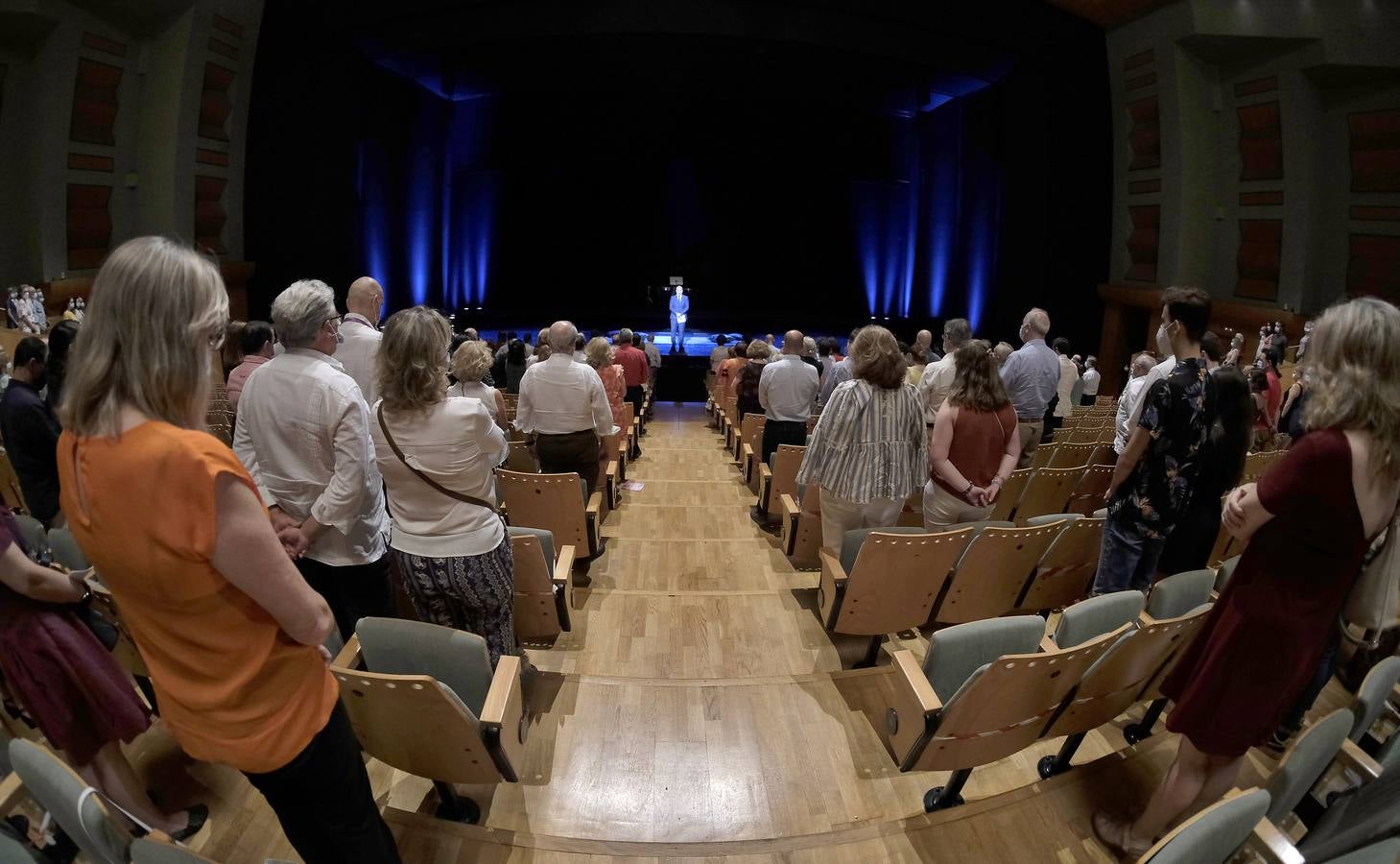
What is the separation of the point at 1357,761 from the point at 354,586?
8.79 feet

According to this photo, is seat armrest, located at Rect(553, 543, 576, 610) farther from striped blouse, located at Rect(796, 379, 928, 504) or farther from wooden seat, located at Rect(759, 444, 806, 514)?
wooden seat, located at Rect(759, 444, 806, 514)

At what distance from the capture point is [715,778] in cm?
214

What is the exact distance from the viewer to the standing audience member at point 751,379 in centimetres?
582

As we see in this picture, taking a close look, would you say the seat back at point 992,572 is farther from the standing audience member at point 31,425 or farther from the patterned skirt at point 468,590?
the standing audience member at point 31,425

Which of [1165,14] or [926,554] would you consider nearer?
[926,554]

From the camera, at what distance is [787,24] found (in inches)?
417

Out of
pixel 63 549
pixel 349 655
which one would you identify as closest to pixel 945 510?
pixel 349 655

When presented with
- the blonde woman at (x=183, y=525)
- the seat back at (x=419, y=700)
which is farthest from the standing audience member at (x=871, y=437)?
the blonde woman at (x=183, y=525)

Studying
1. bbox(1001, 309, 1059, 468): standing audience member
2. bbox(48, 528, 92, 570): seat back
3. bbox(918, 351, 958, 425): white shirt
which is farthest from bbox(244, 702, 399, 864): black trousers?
bbox(1001, 309, 1059, 468): standing audience member

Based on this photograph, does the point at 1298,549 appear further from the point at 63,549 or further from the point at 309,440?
the point at 63,549

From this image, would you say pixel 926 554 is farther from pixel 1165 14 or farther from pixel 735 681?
pixel 1165 14

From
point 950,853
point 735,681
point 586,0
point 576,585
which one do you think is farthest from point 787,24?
point 950,853

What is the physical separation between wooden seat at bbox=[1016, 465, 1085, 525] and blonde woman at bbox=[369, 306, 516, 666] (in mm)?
2713

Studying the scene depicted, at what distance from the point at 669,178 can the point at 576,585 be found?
14.0m
